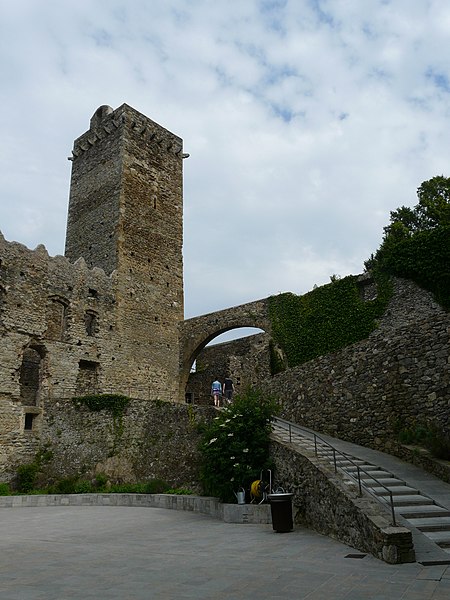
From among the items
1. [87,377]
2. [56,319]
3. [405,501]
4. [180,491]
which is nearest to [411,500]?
[405,501]

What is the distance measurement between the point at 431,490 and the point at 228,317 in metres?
17.5

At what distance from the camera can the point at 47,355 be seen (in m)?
21.1

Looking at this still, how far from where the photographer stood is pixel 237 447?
12.0 meters

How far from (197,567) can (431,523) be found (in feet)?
12.0

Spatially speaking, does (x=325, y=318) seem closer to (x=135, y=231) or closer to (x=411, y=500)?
(x=135, y=231)

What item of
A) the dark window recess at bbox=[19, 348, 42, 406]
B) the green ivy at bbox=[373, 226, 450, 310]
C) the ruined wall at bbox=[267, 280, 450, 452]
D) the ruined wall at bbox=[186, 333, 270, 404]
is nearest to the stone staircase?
the ruined wall at bbox=[267, 280, 450, 452]

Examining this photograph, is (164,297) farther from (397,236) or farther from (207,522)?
(207,522)

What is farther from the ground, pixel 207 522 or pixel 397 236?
pixel 397 236

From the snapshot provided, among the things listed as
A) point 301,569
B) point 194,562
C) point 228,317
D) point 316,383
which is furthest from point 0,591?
point 228,317

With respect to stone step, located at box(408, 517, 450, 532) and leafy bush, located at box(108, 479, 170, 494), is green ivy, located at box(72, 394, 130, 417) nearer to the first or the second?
leafy bush, located at box(108, 479, 170, 494)

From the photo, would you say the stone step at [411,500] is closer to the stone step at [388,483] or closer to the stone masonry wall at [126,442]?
the stone step at [388,483]

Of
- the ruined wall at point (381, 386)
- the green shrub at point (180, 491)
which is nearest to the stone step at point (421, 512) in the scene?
the ruined wall at point (381, 386)

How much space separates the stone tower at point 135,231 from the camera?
82.4 ft

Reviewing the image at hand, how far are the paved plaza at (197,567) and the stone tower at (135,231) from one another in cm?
1458
